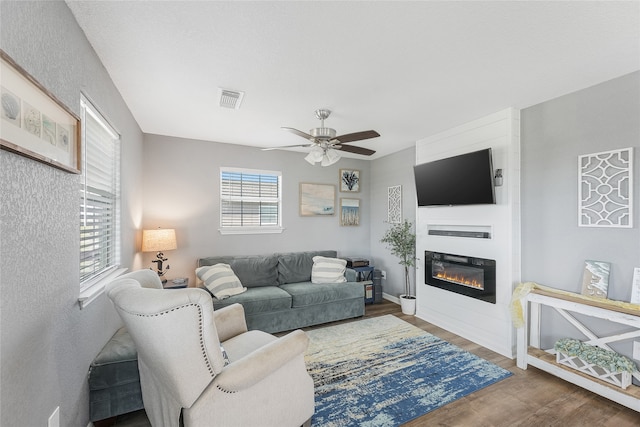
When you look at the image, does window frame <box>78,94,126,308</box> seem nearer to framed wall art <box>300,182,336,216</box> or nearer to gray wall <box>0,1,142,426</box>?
gray wall <box>0,1,142,426</box>

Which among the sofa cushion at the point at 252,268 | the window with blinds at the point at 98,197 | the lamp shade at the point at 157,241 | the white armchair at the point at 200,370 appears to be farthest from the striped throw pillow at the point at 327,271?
the window with blinds at the point at 98,197

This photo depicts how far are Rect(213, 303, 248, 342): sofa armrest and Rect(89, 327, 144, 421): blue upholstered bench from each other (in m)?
0.56

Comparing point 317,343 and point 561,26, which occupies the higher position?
point 561,26

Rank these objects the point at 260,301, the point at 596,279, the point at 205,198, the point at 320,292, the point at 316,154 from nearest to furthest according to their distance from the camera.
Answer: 1. the point at 596,279
2. the point at 316,154
3. the point at 260,301
4. the point at 320,292
5. the point at 205,198

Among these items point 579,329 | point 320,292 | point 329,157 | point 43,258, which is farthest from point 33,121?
point 579,329

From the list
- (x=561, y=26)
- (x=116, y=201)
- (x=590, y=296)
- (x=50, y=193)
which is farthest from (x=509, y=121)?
(x=116, y=201)

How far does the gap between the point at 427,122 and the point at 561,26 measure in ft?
5.47

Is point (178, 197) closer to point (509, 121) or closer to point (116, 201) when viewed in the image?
point (116, 201)

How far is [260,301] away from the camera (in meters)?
3.36

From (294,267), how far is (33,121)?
3.35 meters

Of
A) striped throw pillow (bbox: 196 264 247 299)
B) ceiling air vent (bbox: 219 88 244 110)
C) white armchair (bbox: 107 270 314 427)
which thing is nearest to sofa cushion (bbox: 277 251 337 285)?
striped throw pillow (bbox: 196 264 247 299)

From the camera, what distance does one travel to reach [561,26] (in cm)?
169

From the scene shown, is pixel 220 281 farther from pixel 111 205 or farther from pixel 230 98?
pixel 230 98

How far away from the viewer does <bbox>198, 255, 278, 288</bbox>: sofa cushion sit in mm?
3830
